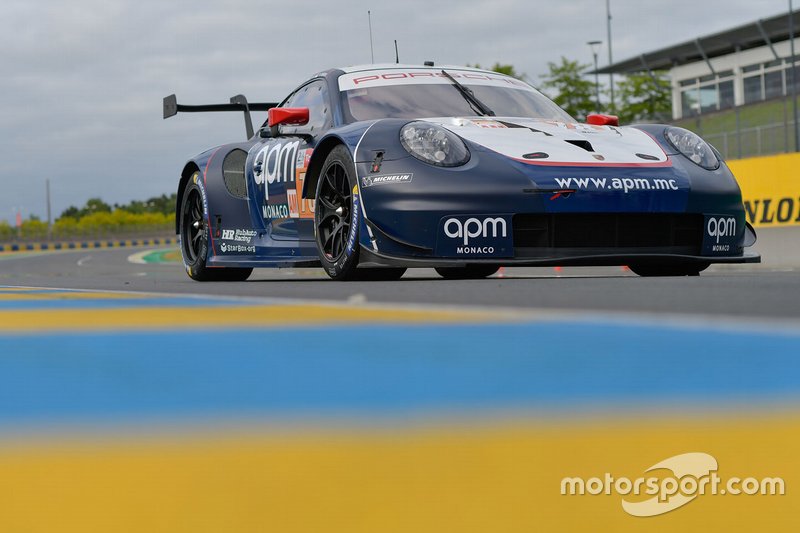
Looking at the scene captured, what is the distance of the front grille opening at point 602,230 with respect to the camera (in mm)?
5348

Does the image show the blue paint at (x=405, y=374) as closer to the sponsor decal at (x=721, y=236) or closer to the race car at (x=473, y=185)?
the race car at (x=473, y=185)

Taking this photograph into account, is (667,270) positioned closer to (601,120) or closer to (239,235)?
(601,120)

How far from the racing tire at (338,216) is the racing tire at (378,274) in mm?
59

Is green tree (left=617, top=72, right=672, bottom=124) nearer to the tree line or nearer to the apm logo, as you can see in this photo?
the tree line

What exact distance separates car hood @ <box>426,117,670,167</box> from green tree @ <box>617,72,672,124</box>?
47.5 metres

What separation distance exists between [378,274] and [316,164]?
0.70m

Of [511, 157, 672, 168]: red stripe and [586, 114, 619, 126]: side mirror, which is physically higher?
[586, 114, 619, 126]: side mirror

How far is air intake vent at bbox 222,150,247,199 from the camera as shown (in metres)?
7.60

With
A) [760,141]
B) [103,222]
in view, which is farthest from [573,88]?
[103,222]

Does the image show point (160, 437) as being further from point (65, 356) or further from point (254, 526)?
point (65, 356)

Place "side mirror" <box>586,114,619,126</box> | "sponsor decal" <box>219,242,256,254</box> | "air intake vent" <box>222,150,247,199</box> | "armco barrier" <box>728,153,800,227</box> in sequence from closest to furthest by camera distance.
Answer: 1. "side mirror" <box>586,114,619,126</box>
2. "sponsor decal" <box>219,242,256,254</box>
3. "air intake vent" <box>222,150,247,199</box>
4. "armco barrier" <box>728,153,800,227</box>

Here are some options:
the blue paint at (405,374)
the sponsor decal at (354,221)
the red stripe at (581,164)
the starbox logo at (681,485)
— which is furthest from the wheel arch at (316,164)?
the starbox logo at (681,485)

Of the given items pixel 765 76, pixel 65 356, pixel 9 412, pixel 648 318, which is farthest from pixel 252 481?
pixel 765 76

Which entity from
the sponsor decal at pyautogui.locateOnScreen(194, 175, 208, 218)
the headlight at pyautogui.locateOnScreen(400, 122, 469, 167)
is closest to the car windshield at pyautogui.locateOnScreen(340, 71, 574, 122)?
the headlight at pyautogui.locateOnScreen(400, 122, 469, 167)
